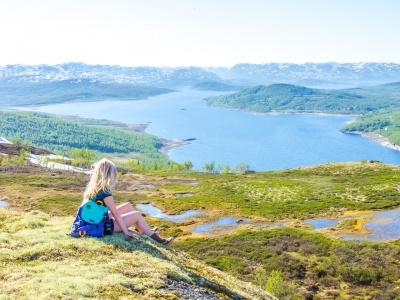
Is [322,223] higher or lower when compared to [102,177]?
lower

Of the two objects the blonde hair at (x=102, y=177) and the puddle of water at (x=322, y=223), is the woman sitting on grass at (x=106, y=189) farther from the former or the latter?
the puddle of water at (x=322, y=223)

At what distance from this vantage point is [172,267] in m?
17.1

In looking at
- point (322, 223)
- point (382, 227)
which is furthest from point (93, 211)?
point (322, 223)

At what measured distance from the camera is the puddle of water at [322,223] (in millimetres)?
79144

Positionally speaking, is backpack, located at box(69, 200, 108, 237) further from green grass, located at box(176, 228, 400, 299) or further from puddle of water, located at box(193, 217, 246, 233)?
puddle of water, located at box(193, 217, 246, 233)

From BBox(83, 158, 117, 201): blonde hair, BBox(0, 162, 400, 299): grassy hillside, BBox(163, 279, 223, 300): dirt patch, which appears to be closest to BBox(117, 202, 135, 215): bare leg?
BBox(0, 162, 400, 299): grassy hillside

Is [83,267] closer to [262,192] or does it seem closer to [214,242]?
[214,242]

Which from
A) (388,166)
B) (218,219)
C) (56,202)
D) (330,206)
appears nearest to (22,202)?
(56,202)

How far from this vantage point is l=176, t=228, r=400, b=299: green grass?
5116cm

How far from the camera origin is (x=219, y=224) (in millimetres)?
83812

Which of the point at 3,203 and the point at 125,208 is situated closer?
the point at 125,208

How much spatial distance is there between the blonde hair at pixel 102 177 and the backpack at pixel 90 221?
58cm

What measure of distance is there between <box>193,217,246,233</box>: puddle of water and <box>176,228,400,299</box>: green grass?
7.87 metres

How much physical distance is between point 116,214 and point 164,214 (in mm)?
76573
